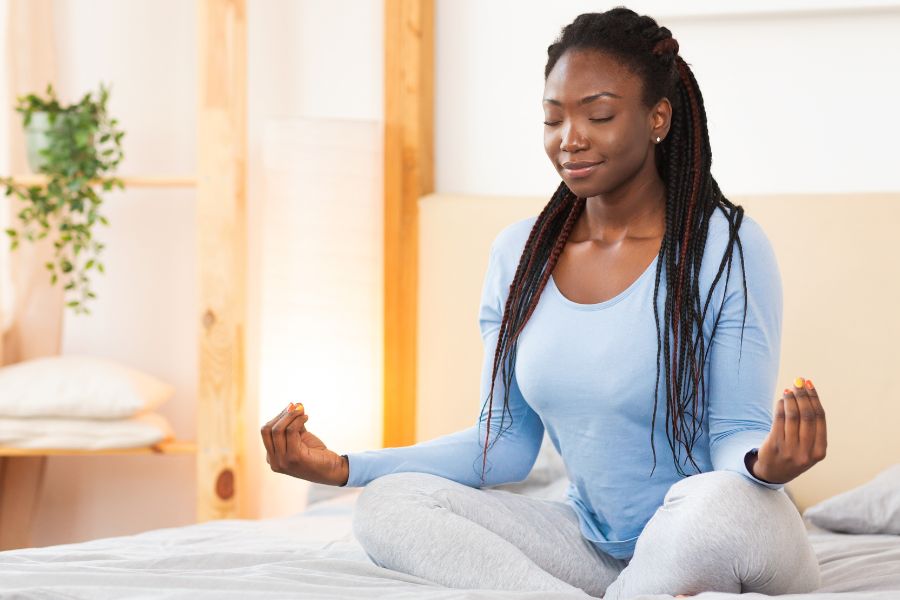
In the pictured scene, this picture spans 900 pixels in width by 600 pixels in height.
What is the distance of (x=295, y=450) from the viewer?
1337mm

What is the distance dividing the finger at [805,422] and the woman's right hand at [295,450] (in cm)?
55

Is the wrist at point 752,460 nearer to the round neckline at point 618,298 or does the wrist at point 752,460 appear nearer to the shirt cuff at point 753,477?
the shirt cuff at point 753,477

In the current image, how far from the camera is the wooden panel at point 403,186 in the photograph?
2.62m

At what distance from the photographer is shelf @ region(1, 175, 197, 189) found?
8.27ft

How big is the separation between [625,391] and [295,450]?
403mm

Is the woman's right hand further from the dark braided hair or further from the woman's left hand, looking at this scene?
the woman's left hand

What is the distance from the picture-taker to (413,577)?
127 centimetres

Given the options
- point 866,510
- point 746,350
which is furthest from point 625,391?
point 866,510

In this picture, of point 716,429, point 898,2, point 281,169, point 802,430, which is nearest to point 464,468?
point 716,429

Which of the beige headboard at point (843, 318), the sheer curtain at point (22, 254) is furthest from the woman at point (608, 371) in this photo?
the sheer curtain at point (22, 254)

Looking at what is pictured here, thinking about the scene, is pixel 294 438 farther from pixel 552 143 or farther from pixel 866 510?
pixel 866 510

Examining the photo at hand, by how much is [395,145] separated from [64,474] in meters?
1.25

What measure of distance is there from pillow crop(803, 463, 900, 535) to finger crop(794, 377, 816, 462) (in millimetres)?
780

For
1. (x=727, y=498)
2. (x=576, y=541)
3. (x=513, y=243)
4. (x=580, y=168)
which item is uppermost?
(x=580, y=168)
